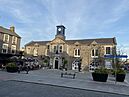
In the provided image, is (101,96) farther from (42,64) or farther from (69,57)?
(42,64)

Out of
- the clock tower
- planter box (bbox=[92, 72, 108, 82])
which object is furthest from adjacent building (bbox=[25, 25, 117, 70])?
planter box (bbox=[92, 72, 108, 82])

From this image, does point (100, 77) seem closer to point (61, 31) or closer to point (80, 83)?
point (80, 83)

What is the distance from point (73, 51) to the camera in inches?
1576

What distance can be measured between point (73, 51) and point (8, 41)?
16.6m

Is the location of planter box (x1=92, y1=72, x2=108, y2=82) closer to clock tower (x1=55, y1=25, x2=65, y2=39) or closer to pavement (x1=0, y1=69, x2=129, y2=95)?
pavement (x1=0, y1=69, x2=129, y2=95)

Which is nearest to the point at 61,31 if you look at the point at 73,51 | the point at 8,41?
the point at 73,51

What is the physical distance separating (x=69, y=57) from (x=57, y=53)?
11.1 feet

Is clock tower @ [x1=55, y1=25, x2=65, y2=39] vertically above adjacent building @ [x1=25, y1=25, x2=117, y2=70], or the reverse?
clock tower @ [x1=55, y1=25, x2=65, y2=39]

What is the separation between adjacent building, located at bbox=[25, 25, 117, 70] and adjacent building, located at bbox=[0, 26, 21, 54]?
18.0ft

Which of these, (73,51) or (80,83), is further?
(73,51)

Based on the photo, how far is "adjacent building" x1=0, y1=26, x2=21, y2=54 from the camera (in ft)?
125

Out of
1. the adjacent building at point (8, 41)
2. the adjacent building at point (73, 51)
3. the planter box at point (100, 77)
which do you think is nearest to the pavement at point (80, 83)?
the planter box at point (100, 77)

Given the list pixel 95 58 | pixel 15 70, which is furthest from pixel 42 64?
pixel 15 70

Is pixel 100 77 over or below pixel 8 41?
below
